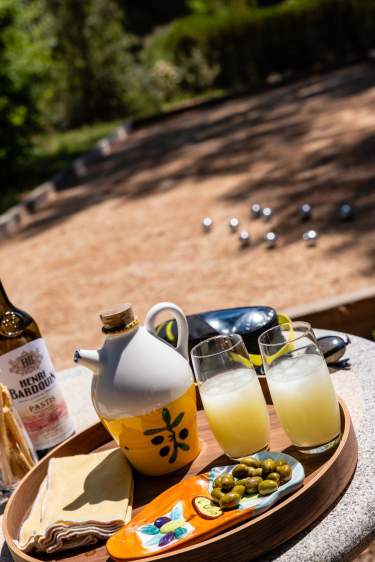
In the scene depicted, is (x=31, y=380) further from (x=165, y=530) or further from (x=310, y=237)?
(x=310, y=237)

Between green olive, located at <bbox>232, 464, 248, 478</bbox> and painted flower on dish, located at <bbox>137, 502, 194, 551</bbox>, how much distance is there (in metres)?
0.13

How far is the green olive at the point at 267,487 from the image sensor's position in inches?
62.7

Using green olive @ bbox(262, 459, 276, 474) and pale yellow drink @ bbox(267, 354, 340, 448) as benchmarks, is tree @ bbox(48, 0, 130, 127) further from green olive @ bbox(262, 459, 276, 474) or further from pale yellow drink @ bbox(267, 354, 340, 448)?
green olive @ bbox(262, 459, 276, 474)

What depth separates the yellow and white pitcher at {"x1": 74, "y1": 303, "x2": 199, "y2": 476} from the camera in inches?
70.9

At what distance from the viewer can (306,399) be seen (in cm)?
174

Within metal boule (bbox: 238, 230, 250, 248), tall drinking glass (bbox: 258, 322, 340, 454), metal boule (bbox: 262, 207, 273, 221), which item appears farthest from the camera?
metal boule (bbox: 262, 207, 273, 221)

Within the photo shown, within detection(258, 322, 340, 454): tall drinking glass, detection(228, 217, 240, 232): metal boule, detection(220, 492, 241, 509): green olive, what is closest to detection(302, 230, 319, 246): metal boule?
detection(228, 217, 240, 232): metal boule

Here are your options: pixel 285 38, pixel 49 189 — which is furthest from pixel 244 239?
pixel 285 38

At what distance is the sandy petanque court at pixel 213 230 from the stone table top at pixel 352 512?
2631 millimetres

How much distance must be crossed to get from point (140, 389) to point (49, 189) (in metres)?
9.34

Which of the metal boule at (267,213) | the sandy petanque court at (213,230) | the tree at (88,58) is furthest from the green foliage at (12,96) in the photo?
the metal boule at (267,213)

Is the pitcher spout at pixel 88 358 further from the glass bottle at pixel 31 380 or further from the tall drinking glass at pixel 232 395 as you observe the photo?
the glass bottle at pixel 31 380

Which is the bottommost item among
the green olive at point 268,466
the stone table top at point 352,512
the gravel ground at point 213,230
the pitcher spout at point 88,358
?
the gravel ground at point 213,230

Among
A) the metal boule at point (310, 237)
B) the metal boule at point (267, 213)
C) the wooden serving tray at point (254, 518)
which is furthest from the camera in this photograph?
the metal boule at point (267, 213)
